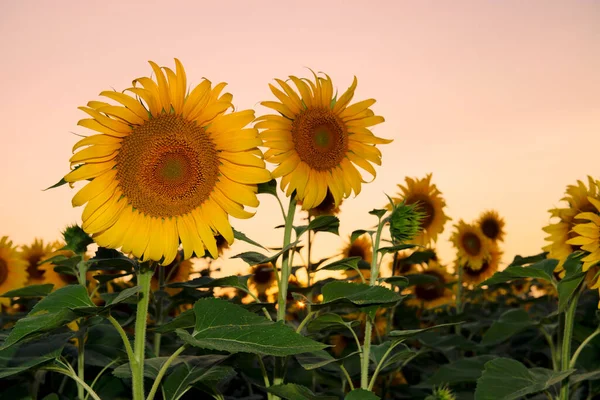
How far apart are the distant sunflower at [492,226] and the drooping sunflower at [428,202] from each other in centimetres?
190

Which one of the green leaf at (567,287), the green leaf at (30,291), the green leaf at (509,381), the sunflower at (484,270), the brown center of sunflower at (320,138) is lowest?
the green leaf at (509,381)

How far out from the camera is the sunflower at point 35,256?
6750mm

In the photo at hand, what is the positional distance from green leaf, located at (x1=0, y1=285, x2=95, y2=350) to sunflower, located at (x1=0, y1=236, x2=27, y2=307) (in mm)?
4444

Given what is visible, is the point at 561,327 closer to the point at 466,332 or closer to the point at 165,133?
the point at 165,133

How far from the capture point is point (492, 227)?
7582 millimetres

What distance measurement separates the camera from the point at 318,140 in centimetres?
301

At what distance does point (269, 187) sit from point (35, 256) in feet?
16.2

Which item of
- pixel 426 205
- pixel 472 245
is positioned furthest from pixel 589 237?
pixel 472 245

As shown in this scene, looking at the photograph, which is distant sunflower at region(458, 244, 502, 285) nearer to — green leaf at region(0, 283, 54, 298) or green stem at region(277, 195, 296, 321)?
green stem at region(277, 195, 296, 321)

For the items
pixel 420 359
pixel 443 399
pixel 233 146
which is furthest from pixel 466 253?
pixel 233 146

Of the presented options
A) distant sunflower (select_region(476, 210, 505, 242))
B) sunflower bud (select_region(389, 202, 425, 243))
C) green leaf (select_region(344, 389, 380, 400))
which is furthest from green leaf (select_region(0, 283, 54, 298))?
distant sunflower (select_region(476, 210, 505, 242))

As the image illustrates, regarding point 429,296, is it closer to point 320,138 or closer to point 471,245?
point 471,245

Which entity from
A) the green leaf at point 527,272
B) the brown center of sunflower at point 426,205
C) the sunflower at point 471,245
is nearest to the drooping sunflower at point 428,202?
the brown center of sunflower at point 426,205

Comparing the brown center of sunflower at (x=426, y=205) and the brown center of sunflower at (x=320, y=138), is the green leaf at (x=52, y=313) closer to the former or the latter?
the brown center of sunflower at (x=320, y=138)
